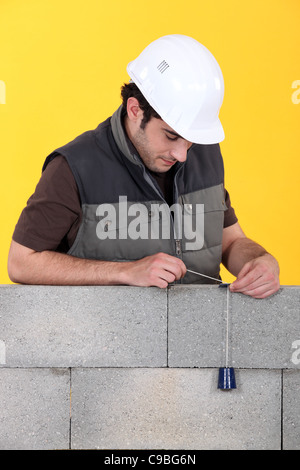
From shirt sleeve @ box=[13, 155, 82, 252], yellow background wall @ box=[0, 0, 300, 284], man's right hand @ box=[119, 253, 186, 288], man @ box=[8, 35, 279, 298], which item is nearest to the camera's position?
man's right hand @ box=[119, 253, 186, 288]

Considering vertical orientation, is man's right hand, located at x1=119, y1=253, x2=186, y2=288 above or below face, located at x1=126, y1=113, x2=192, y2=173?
below

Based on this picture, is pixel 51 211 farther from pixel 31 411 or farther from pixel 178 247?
pixel 31 411

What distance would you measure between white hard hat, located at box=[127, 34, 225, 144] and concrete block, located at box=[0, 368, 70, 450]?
105cm

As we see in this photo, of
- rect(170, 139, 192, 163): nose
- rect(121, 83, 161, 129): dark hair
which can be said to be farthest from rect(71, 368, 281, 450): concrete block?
rect(121, 83, 161, 129): dark hair

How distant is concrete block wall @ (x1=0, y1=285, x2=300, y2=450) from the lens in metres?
2.52

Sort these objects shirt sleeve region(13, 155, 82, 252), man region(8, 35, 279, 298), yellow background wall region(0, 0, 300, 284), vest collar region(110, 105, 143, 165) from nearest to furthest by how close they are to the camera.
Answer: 1. man region(8, 35, 279, 298)
2. shirt sleeve region(13, 155, 82, 252)
3. vest collar region(110, 105, 143, 165)
4. yellow background wall region(0, 0, 300, 284)

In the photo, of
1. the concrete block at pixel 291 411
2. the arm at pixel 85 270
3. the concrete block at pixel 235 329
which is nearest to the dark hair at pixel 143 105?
the arm at pixel 85 270

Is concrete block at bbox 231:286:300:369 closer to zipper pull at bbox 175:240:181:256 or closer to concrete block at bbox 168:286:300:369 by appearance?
concrete block at bbox 168:286:300:369

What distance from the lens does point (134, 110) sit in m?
2.89

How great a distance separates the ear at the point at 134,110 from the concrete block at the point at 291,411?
1.13 meters

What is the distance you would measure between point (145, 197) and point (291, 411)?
3.22 feet

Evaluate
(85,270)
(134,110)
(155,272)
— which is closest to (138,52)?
(134,110)

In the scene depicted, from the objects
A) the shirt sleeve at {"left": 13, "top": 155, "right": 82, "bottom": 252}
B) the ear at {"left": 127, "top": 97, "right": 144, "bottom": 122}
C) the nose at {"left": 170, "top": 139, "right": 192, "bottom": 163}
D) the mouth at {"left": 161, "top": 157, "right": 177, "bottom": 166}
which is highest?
the ear at {"left": 127, "top": 97, "right": 144, "bottom": 122}

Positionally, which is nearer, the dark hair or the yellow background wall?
the dark hair
